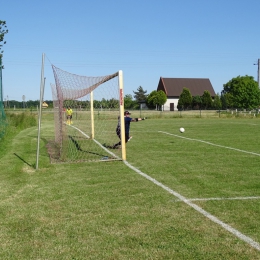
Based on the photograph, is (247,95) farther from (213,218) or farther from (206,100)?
(213,218)

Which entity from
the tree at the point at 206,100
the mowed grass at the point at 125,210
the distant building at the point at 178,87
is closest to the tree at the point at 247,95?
the tree at the point at 206,100

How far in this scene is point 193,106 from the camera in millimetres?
85438

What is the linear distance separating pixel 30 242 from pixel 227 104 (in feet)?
274

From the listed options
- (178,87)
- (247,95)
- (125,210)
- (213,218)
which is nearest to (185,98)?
(247,95)

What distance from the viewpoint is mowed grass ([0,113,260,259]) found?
14.6 feet

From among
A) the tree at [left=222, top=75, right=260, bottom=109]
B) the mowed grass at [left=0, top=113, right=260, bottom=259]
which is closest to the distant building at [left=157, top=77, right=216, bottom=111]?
the tree at [left=222, top=75, right=260, bottom=109]

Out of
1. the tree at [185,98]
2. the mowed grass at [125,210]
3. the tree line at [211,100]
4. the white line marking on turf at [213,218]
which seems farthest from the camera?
the tree at [185,98]

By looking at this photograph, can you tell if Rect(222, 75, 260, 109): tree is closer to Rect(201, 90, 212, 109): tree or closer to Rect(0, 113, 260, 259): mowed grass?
Rect(201, 90, 212, 109): tree

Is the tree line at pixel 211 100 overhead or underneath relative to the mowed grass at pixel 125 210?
overhead

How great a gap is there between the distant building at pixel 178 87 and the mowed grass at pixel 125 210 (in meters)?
80.6

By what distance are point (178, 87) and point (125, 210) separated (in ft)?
293

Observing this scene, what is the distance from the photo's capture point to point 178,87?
93.7m

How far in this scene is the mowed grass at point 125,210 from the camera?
4.45m

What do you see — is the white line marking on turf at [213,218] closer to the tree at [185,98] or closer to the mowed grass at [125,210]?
the mowed grass at [125,210]
